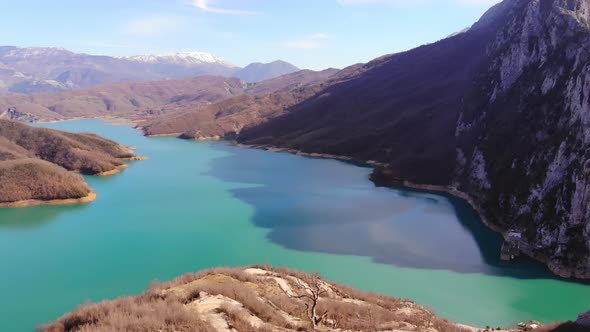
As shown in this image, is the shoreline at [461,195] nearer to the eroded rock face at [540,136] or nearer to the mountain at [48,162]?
the eroded rock face at [540,136]

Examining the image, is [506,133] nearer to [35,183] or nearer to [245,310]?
[245,310]

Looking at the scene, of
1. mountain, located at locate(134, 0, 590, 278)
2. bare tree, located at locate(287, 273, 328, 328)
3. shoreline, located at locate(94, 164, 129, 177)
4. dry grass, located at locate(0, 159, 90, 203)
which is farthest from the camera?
shoreline, located at locate(94, 164, 129, 177)

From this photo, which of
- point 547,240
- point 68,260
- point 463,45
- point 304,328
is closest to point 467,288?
point 547,240

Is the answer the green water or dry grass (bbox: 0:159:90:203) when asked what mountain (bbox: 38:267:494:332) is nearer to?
the green water

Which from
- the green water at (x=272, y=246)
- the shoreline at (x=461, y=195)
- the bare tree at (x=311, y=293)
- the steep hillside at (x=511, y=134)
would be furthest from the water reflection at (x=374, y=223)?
the bare tree at (x=311, y=293)

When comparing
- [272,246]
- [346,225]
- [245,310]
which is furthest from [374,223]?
[245,310]

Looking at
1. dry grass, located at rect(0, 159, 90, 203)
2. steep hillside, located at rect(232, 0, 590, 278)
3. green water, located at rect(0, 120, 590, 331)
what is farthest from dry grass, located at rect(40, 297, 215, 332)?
dry grass, located at rect(0, 159, 90, 203)
